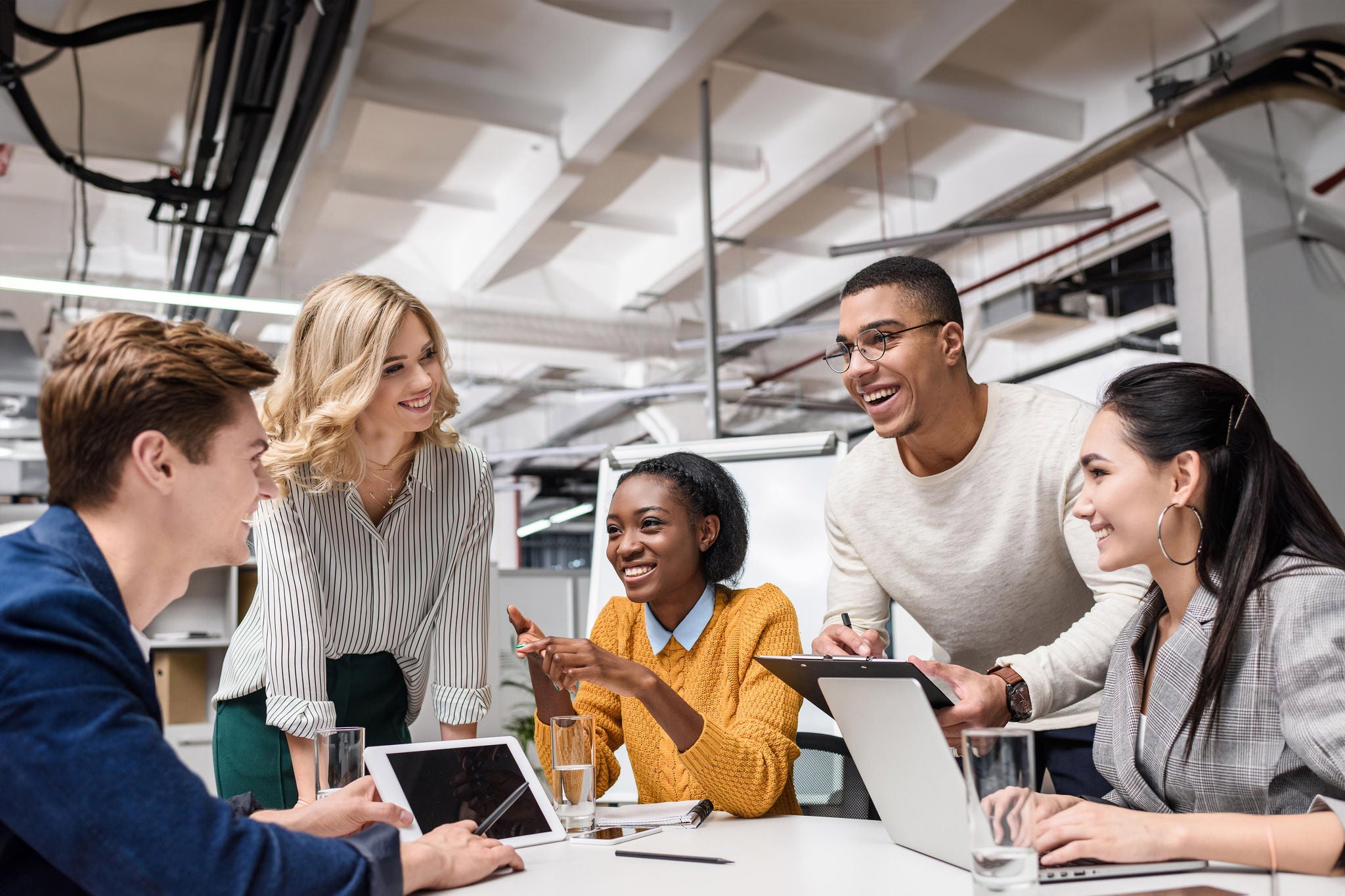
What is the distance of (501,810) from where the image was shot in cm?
157

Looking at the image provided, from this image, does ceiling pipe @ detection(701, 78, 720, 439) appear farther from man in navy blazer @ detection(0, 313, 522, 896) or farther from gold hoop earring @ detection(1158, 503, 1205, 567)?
man in navy blazer @ detection(0, 313, 522, 896)

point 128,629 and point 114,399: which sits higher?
point 114,399

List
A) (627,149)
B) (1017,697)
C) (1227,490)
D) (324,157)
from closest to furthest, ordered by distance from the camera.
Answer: (1227,490) < (1017,697) < (324,157) < (627,149)

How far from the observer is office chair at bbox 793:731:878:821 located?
2.32 m

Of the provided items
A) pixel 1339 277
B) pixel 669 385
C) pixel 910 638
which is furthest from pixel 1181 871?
pixel 669 385

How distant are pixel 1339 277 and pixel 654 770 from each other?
5540 millimetres

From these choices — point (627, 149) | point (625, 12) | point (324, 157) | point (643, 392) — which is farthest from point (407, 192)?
point (625, 12)

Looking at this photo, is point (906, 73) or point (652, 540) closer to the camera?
point (652, 540)

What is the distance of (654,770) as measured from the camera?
2.13 metres

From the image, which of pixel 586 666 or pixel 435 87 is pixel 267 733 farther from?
pixel 435 87

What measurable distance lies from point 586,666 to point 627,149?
5.32 metres

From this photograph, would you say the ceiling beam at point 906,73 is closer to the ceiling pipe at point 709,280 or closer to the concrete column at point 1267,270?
the ceiling pipe at point 709,280

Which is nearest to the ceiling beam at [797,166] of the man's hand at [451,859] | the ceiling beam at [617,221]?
the ceiling beam at [617,221]

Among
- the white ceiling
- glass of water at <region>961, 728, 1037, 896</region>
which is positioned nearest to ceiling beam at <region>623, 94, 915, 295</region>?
the white ceiling
